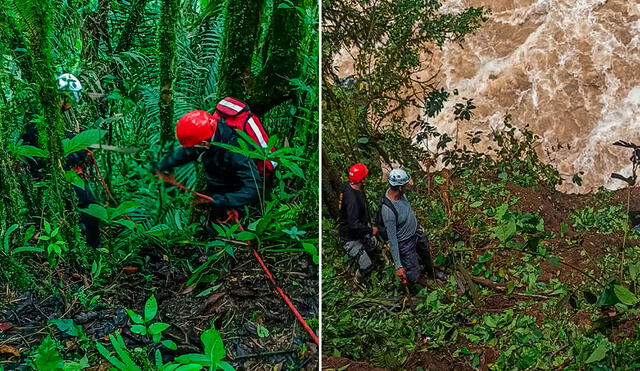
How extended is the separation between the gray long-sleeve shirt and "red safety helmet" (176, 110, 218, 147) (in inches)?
34.2

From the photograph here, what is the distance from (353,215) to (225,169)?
0.64m

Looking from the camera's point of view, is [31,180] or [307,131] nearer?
[31,180]

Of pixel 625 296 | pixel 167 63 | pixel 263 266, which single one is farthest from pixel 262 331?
pixel 625 296

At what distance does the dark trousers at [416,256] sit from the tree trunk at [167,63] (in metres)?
1.14

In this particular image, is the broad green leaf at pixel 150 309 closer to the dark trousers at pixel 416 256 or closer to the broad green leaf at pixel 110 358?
the broad green leaf at pixel 110 358

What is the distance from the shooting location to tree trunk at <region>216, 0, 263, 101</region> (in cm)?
253

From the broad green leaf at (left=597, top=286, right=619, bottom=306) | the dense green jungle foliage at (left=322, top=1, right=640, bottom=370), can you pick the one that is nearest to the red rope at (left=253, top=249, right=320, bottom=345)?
the dense green jungle foliage at (left=322, top=1, right=640, bottom=370)

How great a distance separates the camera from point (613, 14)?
97.4 inches

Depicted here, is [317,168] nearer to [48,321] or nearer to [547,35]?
[547,35]

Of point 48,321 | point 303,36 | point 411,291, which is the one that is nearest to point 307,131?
point 303,36

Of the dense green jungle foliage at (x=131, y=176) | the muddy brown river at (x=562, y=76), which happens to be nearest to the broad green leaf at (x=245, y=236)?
the dense green jungle foliage at (x=131, y=176)

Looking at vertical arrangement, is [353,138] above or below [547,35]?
below

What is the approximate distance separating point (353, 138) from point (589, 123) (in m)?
1.01

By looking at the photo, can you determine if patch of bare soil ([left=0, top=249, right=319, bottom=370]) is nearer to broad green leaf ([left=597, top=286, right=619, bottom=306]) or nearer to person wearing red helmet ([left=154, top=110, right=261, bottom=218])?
person wearing red helmet ([left=154, top=110, right=261, bottom=218])
